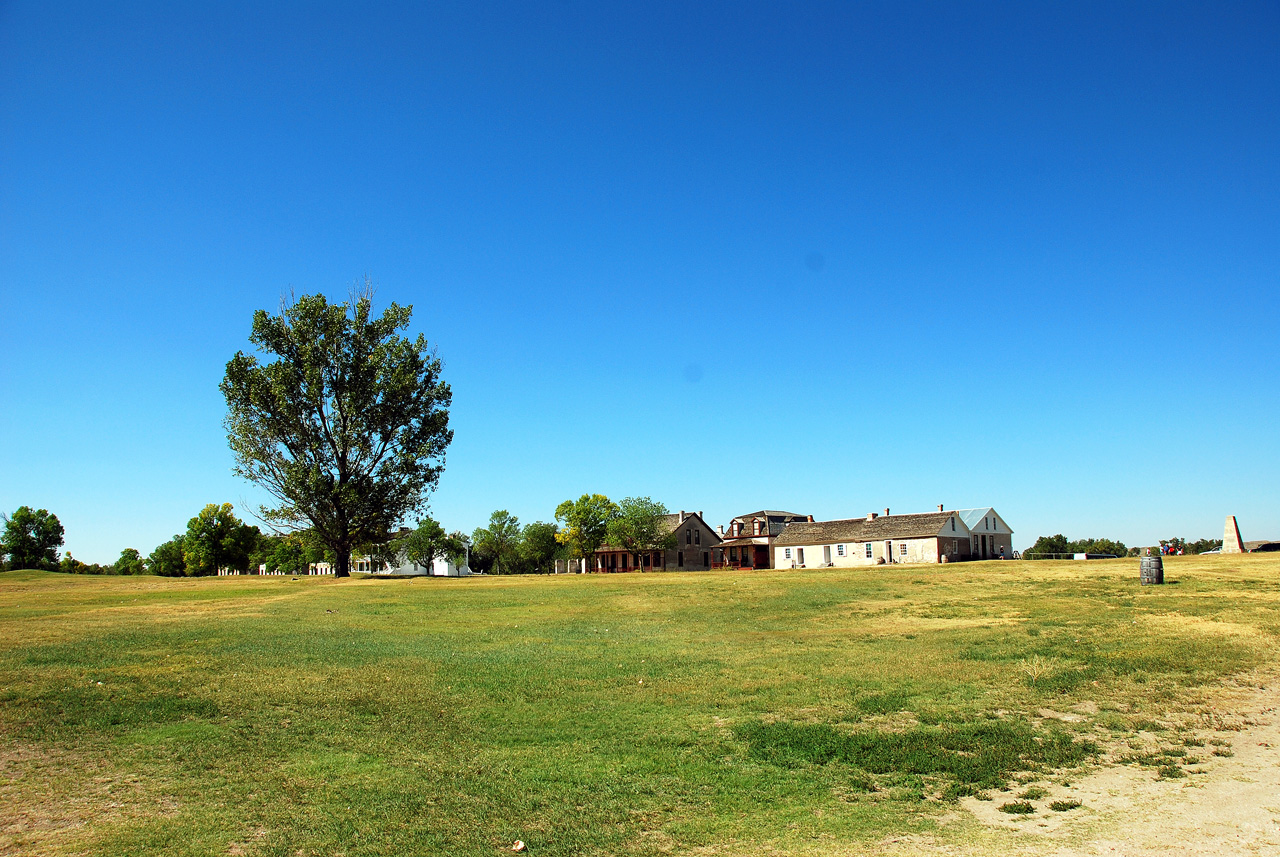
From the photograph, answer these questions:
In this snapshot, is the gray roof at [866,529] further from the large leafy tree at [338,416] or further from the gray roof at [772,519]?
the large leafy tree at [338,416]

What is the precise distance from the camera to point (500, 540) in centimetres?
12162

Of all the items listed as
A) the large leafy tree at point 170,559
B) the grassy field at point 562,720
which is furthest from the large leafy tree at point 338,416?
the large leafy tree at point 170,559

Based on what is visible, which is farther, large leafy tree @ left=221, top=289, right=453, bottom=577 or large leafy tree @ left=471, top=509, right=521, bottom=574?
large leafy tree @ left=471, top=509, right=521, bottom=574

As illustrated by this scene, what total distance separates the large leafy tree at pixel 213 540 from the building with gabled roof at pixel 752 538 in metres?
69.1

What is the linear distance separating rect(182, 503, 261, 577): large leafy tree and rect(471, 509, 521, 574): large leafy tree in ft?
110

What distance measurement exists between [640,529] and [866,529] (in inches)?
1047

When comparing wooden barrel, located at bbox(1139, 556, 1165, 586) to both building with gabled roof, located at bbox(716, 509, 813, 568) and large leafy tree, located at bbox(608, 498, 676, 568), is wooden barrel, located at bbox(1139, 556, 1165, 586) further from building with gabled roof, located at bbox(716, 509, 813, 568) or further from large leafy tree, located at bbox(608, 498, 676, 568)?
large leafy tree, located at bbox(608, 498, 676, 568)

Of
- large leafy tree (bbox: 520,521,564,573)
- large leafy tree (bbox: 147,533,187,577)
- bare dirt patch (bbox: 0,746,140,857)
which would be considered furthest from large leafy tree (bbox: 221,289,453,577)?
large leafy tree (bbox: 147,533,187,577)

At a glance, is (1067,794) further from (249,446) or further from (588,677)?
(249,446)

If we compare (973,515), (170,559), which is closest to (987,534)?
(973,515)

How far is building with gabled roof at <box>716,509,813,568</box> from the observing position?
8619 cm

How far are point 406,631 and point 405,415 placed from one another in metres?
27.8

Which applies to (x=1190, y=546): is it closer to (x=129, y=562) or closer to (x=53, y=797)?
(x=53, y=797)

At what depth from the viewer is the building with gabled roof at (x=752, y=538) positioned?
86.2 metres
